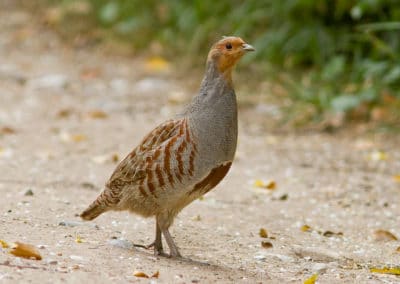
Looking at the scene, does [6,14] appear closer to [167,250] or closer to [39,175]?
[39,175]

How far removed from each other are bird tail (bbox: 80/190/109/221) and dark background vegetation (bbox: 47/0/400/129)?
349 cm

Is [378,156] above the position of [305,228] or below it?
above

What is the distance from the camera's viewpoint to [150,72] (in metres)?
11.0

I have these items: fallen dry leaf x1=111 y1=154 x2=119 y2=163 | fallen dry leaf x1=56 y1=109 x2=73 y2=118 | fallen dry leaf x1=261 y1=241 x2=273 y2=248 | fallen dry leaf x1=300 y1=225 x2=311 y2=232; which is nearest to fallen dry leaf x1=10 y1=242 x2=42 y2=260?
fallen dry leaf x1=261 y1=241 x2=273 y2=248

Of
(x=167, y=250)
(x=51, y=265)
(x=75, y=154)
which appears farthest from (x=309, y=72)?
(x=51, y=265)

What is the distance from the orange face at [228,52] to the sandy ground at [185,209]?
1.01 m

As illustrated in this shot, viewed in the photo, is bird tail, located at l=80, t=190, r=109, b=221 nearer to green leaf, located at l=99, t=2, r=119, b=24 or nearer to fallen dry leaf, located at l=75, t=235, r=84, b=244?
fallen dry leaf, located at l=75, t=235, r=84, b=244

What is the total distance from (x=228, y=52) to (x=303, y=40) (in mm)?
5190

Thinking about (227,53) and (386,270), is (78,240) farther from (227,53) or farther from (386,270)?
(386,270)

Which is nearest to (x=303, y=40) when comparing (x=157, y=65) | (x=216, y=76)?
(x=157, y=65)

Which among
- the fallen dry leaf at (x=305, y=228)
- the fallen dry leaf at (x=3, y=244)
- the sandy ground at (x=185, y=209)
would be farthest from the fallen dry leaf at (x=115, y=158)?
the fallen dry leaf at (x=3, y=244)

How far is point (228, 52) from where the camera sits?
4559mm

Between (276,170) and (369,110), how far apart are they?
1.83 metres

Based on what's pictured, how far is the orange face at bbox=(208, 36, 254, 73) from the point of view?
4551 mm
